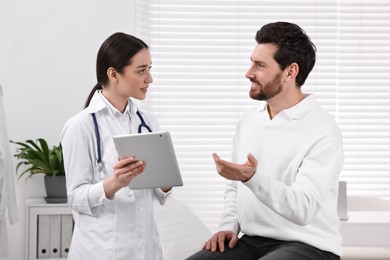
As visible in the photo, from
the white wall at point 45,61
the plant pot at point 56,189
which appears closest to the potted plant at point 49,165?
the plant pot at point 56,189

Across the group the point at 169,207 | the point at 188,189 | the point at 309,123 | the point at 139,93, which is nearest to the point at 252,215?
the point at 309,123

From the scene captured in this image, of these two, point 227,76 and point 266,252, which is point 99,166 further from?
point 227,76

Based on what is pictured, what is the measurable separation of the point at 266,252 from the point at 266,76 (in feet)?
2.12

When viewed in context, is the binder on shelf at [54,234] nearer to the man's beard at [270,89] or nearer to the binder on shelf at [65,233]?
the binder on shelf at [65,233]

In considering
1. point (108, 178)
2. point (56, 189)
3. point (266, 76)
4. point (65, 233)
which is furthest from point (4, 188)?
point (266, 76)

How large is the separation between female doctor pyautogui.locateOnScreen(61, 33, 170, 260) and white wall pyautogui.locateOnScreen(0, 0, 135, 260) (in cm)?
212

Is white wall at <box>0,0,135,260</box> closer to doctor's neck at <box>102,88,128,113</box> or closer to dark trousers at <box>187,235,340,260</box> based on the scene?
doctor's neck at <box>102,88,128,113</box>

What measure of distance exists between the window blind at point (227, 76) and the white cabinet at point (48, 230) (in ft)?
2.76

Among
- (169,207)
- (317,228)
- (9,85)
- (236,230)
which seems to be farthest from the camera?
(9,85)

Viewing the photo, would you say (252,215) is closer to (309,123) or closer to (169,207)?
(309,123)

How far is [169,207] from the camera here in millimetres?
3943

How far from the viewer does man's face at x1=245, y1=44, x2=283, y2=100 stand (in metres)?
2.70

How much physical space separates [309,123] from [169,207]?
59.7 inches

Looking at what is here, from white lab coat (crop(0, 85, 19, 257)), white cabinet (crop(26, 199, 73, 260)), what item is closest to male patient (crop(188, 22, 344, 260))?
white lab coat (crop(0, 85, 19, 257))
